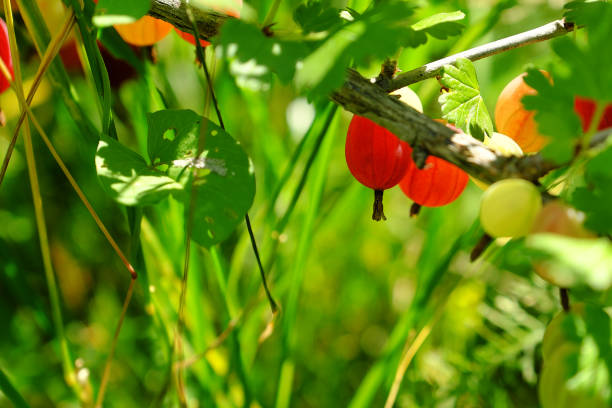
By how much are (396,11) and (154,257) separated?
402 millimetres

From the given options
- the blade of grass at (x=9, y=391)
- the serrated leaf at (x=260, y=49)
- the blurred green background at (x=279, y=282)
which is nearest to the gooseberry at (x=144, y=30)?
the blurred green background at (x=279, y=282)

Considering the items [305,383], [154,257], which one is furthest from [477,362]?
[154,257]

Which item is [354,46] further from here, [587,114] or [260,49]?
[587,114]

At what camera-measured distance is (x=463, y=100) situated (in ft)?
1.00

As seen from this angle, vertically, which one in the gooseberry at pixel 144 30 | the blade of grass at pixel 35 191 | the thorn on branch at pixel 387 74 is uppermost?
the gooseberry at pixel 144 30

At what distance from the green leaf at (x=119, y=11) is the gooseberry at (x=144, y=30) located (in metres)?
0.10

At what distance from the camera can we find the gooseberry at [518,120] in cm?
31

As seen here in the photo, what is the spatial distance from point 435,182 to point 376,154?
5cm

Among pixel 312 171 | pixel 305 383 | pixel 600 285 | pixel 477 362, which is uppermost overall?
pixel 600 285

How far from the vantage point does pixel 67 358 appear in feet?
1.32

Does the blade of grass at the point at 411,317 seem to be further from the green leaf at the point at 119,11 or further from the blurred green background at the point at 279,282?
the green leaf at the point at 119,11

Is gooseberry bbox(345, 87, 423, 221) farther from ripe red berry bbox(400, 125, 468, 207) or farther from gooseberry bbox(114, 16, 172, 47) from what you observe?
gooseberry bbox(114, 16, 172, 47)

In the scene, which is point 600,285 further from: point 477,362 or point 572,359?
point 477,362

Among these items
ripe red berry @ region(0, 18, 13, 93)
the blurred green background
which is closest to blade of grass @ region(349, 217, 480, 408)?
the blurred green background
